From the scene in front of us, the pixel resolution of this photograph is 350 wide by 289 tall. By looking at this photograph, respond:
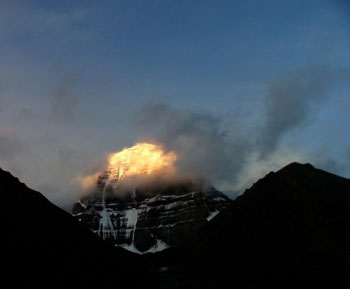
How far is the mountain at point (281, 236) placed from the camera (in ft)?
291

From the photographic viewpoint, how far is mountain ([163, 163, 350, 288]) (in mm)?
88625

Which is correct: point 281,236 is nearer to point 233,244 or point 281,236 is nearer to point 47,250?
point 233,244

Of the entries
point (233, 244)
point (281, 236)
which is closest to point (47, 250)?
point (233, 244)

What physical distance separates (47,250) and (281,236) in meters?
54.9

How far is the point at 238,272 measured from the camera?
311ft

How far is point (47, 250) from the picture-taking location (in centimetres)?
7469

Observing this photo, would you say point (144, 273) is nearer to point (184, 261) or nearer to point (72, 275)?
point (184, 261)

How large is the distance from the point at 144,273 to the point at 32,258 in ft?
123

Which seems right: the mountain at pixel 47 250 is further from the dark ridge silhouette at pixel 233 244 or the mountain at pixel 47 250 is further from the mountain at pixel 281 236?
the mountain at pixel 281 236

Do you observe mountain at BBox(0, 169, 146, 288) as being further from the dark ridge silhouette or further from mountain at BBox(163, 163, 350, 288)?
mountain at BBox(163, 163, 350, 288)

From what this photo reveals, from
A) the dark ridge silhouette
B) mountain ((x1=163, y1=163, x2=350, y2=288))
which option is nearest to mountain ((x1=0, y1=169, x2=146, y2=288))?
the dark ridge silhouette

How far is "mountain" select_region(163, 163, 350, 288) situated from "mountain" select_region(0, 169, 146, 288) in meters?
19.7

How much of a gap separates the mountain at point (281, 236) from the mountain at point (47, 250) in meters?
19.7

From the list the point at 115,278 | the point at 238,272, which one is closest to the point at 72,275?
the point at 115,278
